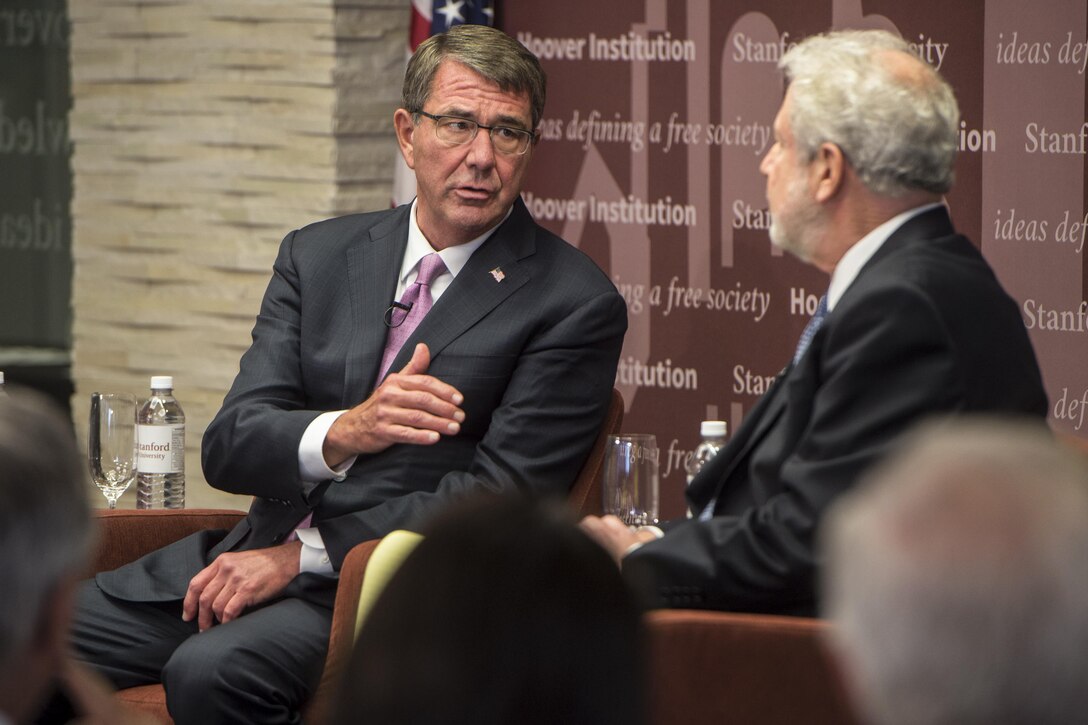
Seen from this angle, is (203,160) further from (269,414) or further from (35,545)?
(35,545)

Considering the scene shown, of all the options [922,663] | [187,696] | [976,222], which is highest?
[976,222]

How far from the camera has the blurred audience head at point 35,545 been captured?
1.27 meters

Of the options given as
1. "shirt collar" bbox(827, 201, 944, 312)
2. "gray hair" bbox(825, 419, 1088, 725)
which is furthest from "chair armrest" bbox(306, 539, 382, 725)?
"gray hair" bbox(825, 419, 1088, 725)

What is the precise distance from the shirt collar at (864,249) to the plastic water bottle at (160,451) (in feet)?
5.68

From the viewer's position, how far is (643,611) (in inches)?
42.1

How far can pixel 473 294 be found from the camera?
3365mm

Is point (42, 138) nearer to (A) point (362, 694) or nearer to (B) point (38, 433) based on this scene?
(B) point (38, 433)

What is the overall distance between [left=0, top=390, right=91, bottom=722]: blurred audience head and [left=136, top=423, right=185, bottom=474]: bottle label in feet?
7.62

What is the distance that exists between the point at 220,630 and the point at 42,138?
3.26 meters

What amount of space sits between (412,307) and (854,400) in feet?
4.34

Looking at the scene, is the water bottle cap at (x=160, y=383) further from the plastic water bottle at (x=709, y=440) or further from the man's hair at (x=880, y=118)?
the man's hair at (x=880, y=118)

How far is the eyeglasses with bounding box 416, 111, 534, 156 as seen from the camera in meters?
3.45

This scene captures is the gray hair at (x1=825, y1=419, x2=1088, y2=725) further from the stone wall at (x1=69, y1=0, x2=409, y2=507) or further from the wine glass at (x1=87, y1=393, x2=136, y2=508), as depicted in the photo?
the stone wall at (x1=69, y1=0, x2=409, y2=507)

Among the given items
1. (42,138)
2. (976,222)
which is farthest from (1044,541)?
(42,138)
